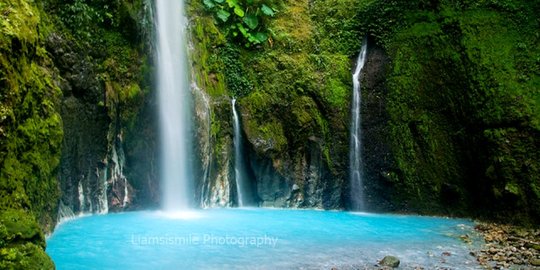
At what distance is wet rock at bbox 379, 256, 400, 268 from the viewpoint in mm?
6695

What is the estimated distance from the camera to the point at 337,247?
315 inches

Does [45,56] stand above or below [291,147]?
above

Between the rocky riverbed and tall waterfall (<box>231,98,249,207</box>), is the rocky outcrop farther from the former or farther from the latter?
the rocky riverbed

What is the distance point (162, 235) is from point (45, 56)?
4.07 m

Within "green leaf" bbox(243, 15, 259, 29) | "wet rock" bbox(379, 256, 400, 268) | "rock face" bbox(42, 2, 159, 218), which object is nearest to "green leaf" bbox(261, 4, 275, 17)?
"green leaf" bbox(243, 15, 259, 29)

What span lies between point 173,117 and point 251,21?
15.9 feet

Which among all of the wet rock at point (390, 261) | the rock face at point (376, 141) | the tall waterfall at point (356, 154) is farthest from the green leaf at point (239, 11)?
the wet rock at point (390, 261)

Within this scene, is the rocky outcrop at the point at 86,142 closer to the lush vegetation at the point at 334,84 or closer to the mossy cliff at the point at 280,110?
the lush vegetation at the point at 334,84

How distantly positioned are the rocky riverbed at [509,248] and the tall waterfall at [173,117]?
23.3 feet

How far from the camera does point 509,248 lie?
798 cm

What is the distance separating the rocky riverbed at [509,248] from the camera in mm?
6961

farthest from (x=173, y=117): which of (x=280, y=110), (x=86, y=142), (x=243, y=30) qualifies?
(x=243, y=30)

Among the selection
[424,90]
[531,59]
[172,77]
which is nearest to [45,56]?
[172,77]

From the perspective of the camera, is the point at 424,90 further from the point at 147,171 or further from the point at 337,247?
the point at 147,171
